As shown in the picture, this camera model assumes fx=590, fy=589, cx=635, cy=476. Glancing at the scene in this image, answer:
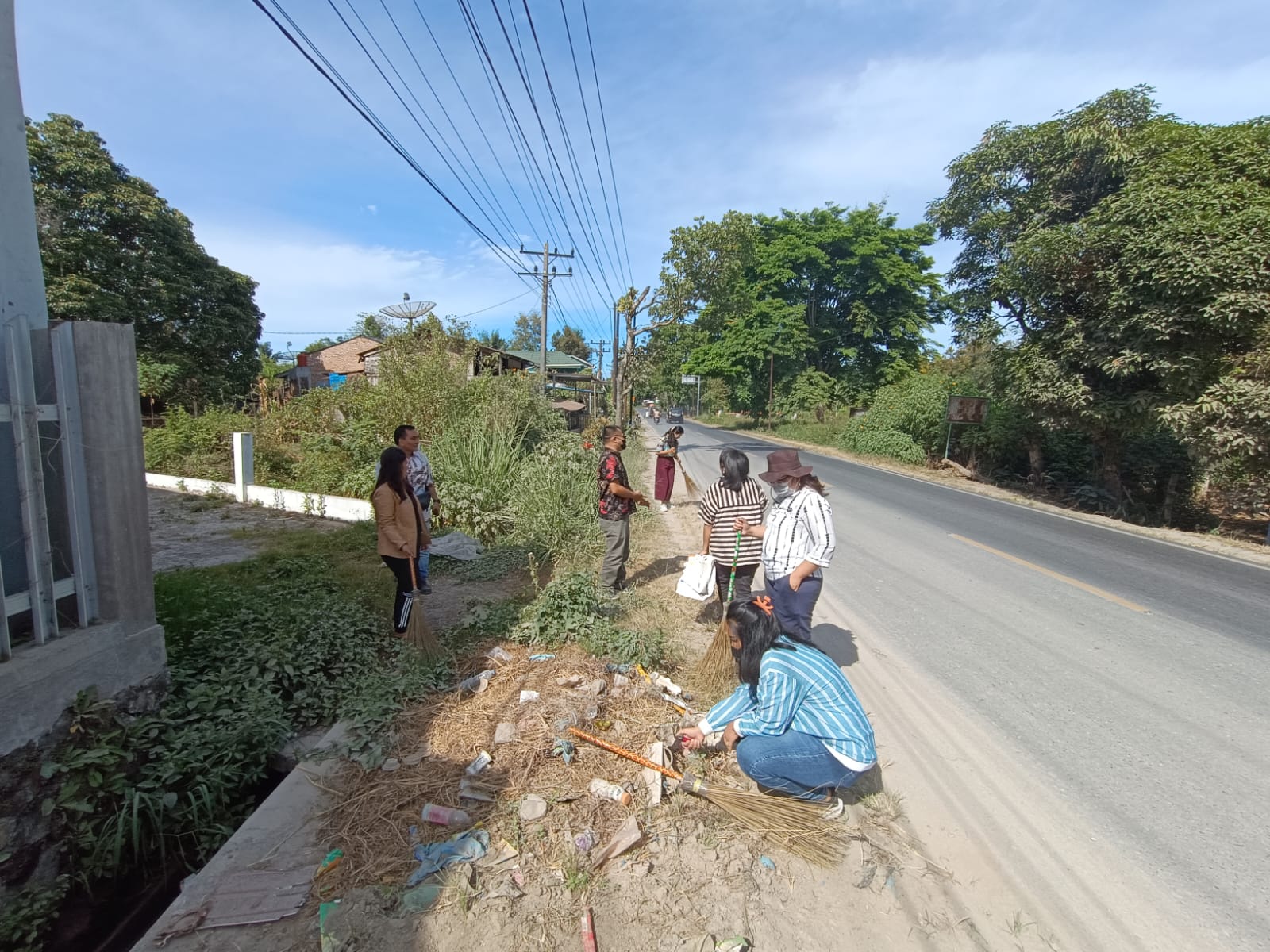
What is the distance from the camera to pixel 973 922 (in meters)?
2.18

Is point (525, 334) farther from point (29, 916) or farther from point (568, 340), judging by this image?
point (29, 916)

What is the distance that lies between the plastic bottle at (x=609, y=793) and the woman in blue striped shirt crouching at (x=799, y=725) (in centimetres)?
58

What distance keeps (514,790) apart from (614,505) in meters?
A: 2.85

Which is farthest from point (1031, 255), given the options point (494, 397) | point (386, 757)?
point (386, 757)

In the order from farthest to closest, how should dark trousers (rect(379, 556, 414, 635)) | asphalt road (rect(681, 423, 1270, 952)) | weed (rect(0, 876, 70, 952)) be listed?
dark trousers (rect(379, 556, 414, 635)), asphalt road (rect(681, 423, 1270, 952)), weed (rect(0, 876, 70, 952))

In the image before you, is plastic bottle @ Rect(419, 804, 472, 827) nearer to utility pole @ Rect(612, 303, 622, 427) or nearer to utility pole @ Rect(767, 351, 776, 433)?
utility pole @ Rect(612, 303, 622, 427)

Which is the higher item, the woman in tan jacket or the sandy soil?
the woman in tan jacket

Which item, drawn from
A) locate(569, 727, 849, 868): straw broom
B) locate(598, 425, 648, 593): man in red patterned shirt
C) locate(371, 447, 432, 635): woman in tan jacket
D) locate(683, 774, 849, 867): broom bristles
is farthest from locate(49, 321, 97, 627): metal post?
locate(598, 425, 648, 593): man in red patterned shirt

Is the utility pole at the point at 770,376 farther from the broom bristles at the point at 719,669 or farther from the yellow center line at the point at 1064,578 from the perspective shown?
the broom bristles at the point at 719,669

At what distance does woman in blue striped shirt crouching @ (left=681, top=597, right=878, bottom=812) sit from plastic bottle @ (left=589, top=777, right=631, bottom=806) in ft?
1.90

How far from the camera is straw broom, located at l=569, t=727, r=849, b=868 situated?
2447 millimetres

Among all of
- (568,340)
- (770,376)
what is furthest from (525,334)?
(770,376)

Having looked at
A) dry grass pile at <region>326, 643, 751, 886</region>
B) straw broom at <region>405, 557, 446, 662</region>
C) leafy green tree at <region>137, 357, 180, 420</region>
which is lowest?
dry grass pile at <region>326, 643, 751, 886</region>

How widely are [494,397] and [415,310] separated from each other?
6.37 meters
